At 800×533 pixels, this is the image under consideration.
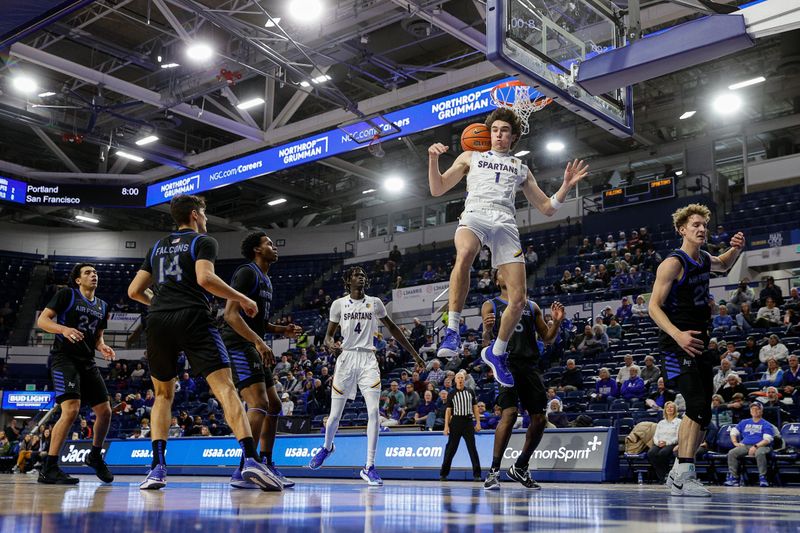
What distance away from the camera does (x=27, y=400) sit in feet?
96.3

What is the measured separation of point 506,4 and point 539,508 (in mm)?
6129

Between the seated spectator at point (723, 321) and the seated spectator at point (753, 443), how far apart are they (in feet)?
16.9

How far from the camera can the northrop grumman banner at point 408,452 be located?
10602 mm

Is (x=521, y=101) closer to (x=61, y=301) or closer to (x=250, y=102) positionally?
(x=61, y=301)

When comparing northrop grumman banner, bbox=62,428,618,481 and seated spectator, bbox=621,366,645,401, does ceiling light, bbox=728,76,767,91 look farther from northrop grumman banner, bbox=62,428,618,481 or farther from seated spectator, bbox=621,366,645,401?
northrop grumman banner, bbox=62,428,618,481

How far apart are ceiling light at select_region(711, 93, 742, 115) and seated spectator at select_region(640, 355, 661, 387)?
13.8 meters

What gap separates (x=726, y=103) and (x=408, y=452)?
716 inches

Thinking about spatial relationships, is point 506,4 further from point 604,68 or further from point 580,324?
point 580,324

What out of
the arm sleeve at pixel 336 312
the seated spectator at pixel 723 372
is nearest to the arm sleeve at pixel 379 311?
the arm sleeve at pixel 336 312

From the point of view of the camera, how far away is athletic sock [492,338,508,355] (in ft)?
21.7

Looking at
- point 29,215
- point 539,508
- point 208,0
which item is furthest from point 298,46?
point 29,215

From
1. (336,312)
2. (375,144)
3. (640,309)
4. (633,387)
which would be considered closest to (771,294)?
(640,309)

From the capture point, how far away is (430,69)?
1902cm

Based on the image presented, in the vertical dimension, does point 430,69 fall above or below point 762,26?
above
